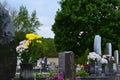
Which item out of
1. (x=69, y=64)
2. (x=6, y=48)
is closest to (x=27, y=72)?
(x=69, y=64)

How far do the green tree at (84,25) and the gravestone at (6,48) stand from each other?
121 feet

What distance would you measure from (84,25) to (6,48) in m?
38.4

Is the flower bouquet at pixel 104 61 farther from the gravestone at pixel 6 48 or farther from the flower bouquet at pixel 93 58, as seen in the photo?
the gravestone at pixel 6 48

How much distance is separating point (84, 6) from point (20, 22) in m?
8.07

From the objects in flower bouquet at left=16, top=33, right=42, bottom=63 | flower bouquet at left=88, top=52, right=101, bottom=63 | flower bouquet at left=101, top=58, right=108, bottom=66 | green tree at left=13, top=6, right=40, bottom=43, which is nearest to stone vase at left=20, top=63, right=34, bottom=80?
flower bouquet at left=16, top=33, right=42, bottom=63

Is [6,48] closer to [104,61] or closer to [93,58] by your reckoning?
[93,58]

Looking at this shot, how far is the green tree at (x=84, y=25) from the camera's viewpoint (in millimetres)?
46281

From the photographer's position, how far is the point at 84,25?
46.9 meters

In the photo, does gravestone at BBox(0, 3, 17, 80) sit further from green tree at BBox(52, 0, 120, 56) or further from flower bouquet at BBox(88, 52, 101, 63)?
green tree at BBox(52, 0, 120, 56)

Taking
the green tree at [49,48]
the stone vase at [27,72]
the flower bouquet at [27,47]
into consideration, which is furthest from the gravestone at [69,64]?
the green tree at [49,48]

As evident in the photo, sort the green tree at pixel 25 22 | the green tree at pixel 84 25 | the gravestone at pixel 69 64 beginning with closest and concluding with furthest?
1. the gravestone at pixel 69 64
2. the green tree at pixel 84 25
3. the green tree at pixel 25 22

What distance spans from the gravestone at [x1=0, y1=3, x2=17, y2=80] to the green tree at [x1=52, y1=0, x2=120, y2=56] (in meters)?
36.8

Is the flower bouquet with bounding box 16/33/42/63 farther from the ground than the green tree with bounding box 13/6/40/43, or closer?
closer

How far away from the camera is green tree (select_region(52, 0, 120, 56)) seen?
46281 millimetres
